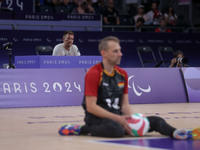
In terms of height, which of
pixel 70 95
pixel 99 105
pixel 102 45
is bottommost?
pixel 70 95

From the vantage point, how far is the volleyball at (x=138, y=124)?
6.27 metres

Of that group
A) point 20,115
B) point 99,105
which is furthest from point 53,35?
point 99,105

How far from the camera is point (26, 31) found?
18.1 meters

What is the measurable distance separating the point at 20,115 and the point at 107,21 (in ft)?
37.5

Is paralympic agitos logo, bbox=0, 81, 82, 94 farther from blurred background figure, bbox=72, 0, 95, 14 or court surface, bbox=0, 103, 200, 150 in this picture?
blurred background figure, bbox=72, 0, 95, 14

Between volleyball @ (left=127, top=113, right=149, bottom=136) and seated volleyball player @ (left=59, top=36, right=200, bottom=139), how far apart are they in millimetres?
58

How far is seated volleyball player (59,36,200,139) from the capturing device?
618 centimetres

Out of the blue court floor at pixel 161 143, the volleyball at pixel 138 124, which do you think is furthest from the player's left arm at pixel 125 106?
the blue court floor at pixel 161 143

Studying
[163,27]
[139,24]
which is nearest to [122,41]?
[139,24]

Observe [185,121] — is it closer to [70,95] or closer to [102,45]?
[102,45]

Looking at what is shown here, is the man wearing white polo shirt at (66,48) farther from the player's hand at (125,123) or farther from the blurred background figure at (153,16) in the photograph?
the blurred background figure at (153,16)

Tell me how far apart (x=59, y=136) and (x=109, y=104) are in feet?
2.48

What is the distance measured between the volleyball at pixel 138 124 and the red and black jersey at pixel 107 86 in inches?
11.7

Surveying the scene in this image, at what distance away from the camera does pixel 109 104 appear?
6.45m
